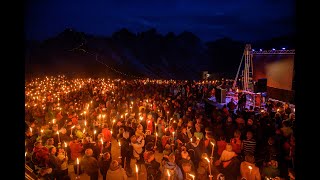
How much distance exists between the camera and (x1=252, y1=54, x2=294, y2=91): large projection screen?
20.7 m

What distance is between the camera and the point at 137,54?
83.0 m

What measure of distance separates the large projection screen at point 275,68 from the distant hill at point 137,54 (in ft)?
83.2

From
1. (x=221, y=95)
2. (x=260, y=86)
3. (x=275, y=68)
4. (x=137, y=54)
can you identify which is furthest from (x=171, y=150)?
(x=137, y=54)

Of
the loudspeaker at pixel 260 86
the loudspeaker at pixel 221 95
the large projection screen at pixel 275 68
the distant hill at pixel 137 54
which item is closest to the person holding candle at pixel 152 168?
the loudspeaker at pixel 221 95

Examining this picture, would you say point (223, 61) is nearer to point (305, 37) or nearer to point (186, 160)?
point (186, 160)

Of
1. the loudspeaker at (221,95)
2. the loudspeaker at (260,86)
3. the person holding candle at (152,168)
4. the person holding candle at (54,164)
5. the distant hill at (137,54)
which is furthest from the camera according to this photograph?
the distant hill at (137,54)

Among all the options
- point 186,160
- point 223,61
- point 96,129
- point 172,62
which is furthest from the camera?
point 223,61

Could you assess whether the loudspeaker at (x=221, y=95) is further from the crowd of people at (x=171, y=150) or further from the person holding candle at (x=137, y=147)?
the person holding candle at (x=137, y=147)

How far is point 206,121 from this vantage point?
11.5 metres

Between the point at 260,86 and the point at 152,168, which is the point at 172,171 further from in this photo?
the point at 260,86

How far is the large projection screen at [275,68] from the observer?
20703 mm

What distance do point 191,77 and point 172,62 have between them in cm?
1662

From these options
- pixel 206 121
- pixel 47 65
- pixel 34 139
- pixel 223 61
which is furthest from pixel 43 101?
pixel 223 61

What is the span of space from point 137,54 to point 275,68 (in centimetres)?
6277
